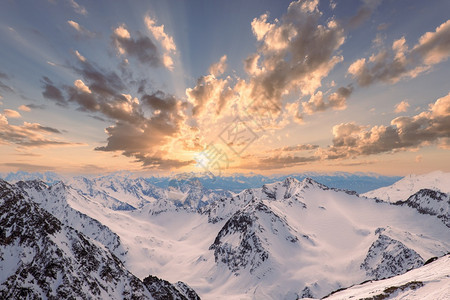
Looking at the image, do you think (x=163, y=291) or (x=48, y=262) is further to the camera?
(x=163, y=291)

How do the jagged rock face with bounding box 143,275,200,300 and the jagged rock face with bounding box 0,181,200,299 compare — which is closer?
the jagged rock face with bounding box 0,181,200,299

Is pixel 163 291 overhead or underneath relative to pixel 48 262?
underneath

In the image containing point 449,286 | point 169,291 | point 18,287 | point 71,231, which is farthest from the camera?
point 169,291

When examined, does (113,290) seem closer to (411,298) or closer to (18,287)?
(18,287)

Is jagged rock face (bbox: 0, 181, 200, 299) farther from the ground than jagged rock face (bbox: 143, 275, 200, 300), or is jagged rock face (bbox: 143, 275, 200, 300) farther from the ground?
jagged rock face (bbox: 0, 181, 200, 299)

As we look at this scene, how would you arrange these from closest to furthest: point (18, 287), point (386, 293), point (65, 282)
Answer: point (386, 293) < point (18, 287) < point (65, 282)

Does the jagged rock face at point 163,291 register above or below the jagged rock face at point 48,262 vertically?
below

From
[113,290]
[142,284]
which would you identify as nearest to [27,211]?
[113,290]

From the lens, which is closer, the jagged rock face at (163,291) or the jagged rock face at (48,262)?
the jagged rock face at (48,262)
